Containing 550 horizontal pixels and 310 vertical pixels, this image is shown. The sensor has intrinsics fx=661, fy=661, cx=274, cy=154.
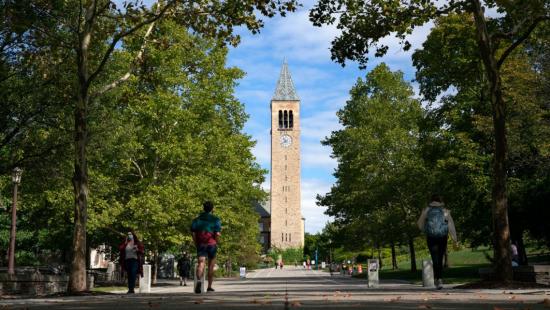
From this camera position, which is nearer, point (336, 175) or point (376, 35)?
point (376, 35)

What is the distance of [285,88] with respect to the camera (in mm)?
143000

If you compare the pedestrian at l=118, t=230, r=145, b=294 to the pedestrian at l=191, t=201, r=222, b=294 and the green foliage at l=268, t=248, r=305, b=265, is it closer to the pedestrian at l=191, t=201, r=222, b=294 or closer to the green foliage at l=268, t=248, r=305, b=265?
the pedestrian at l=191, t=201, r=222, b=294

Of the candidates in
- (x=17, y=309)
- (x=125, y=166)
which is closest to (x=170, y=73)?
(x=125, y=166)

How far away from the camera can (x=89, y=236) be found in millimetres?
33469

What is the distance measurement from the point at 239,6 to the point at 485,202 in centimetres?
1557

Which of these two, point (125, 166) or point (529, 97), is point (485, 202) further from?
point (125, 166)

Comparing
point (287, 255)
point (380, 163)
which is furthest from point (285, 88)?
point (380, 163)

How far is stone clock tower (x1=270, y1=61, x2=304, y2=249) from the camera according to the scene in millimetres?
129875

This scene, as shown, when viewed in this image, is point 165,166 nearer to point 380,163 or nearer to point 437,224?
point 380,163

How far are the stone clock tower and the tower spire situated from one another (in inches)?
8.4

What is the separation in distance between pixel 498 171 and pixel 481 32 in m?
3.12

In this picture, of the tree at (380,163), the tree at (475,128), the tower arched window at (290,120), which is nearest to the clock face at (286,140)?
the tower arched window at (290,120)

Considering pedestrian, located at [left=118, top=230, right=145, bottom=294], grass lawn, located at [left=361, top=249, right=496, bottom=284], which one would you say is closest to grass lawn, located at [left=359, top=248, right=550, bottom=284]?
grass lawn, located at [left=361, top=249, right=496, bottom=284]

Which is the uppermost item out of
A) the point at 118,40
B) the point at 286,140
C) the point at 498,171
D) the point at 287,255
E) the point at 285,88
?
the point at 285,88
